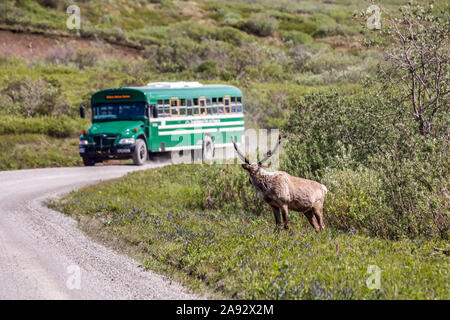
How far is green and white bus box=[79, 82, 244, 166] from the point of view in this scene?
80.7 feet

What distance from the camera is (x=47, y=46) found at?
57.8 m

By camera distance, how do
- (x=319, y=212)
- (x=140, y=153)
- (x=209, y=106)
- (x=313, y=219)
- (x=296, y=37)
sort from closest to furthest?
(x=319, y=212) < (x=313, y=219) < (x=140, y=153) < (x=209, y=106) < (x=296, y=37)

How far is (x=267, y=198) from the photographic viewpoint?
10.0 m

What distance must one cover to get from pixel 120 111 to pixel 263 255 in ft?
58.0

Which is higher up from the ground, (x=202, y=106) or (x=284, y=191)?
(x=284, y=191)

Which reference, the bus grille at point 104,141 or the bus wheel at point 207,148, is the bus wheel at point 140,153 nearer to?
the bus grille at point 104,141

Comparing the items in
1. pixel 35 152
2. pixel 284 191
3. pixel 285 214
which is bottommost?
pixel 35 152

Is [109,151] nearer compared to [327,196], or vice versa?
[327,196]

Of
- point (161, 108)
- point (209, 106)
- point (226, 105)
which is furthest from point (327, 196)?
point (226, 105)

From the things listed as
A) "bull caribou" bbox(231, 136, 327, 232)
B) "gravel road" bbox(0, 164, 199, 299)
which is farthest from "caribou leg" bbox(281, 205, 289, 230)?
"gravel road" bbox(0, 164, 199, 299)

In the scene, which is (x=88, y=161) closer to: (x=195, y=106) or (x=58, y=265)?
(x=195, y=106)

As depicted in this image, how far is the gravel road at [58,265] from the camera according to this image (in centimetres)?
810

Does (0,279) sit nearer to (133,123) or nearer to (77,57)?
(133,123)

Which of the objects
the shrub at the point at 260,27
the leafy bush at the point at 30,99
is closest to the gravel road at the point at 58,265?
the leafy bush at the point at 30,99
